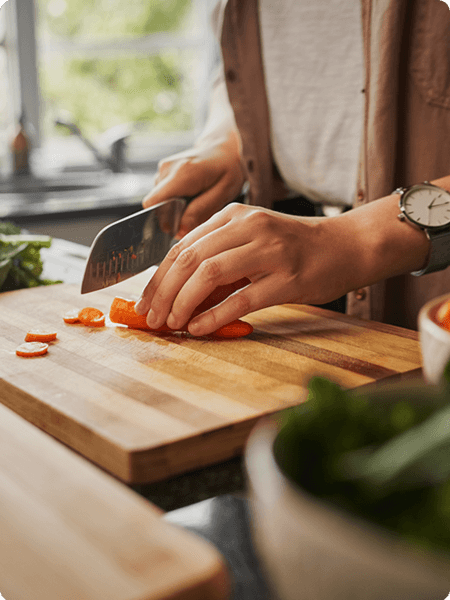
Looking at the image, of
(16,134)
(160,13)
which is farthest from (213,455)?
(160,13)

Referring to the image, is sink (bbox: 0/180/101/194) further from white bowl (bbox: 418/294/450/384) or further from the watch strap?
white bowl (bbox: 418/294/450/384)

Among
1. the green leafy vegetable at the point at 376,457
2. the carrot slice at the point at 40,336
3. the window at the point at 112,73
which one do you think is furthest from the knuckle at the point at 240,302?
the window at the point at 112,73

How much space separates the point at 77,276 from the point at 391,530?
1.43 meters

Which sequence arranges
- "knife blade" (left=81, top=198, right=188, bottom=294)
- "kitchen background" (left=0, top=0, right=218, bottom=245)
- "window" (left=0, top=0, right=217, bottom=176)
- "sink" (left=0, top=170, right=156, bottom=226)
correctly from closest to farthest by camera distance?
1. "knife blade" (left=81, top=198, right=188, bottom=294)
2. "sink" (left=0, top=170, right=156, bottom=226)
3. "kitchen background" (left=0, top=0, right=218, bottom=245)
4. "window" (left=0, top=0, right=217, bottom=176)

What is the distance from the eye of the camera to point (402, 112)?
1492mm

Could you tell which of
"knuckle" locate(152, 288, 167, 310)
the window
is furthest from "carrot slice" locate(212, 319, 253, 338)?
the window

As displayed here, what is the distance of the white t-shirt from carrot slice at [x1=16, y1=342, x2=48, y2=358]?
944 mm

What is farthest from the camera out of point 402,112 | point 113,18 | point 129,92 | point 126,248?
point 129,92

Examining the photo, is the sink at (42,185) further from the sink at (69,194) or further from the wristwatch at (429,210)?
the wristwatch at (429,210)

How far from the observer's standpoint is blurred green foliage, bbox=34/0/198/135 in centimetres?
450

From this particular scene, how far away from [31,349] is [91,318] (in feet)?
0.61

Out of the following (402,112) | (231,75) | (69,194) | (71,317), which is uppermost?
(231,75)

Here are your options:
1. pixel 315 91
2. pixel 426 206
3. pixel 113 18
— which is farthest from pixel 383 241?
pixel 113 18

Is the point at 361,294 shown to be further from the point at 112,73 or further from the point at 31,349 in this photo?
the point at 112,73
